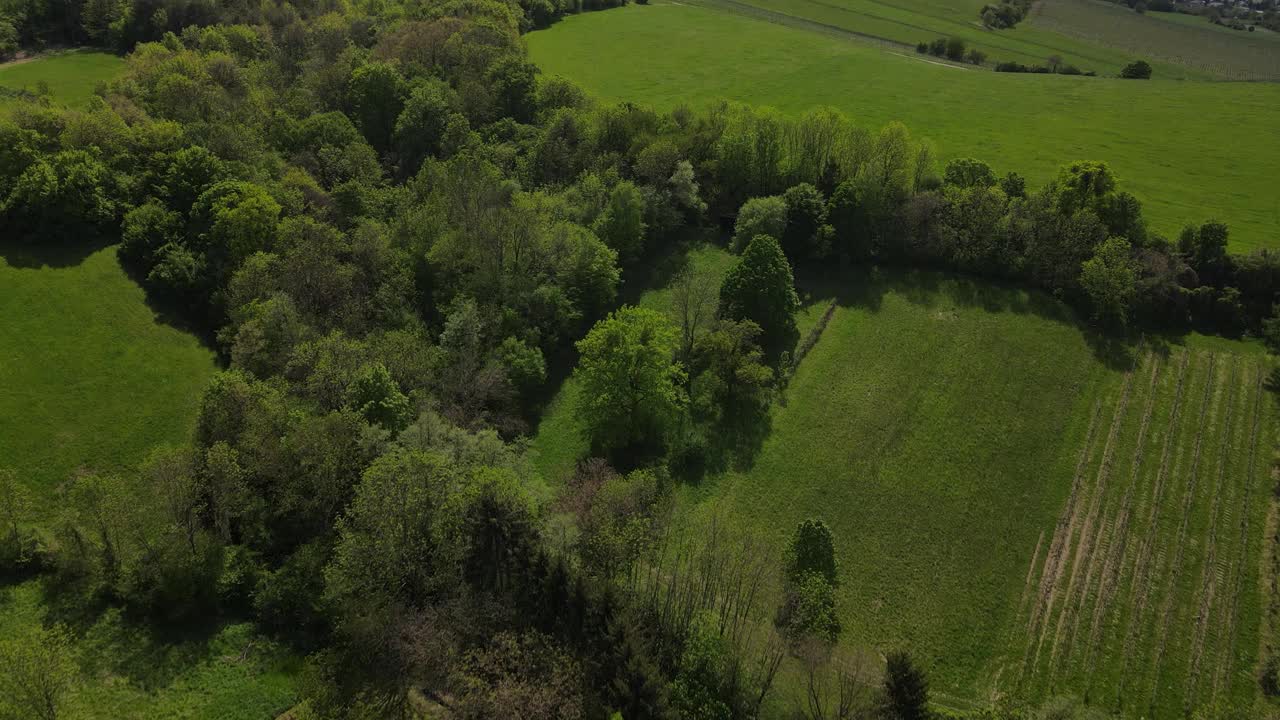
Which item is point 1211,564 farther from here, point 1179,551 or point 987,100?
point 987,100

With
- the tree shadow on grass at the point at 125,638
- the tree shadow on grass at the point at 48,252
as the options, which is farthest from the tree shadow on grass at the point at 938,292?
the tree shadow on grass at the point at 48,252

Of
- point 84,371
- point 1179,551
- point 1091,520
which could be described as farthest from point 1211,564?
point 84,371

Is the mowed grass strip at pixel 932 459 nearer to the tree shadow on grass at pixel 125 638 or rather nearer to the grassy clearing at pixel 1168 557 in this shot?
the grassy clearing at pixel 1168 557

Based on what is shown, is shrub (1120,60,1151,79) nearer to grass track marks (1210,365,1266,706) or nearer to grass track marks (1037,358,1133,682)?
grass track marks (1210,365,1266,706)

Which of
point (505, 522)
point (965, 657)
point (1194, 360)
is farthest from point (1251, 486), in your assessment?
point (505, 522)

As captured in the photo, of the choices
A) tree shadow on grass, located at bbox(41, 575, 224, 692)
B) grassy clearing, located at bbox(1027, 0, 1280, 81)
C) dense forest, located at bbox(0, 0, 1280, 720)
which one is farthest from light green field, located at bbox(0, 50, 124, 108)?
grassy clearing, located at bbox(1027, 0, 1280, 81)

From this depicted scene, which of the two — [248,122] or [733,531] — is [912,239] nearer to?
[733,531]
